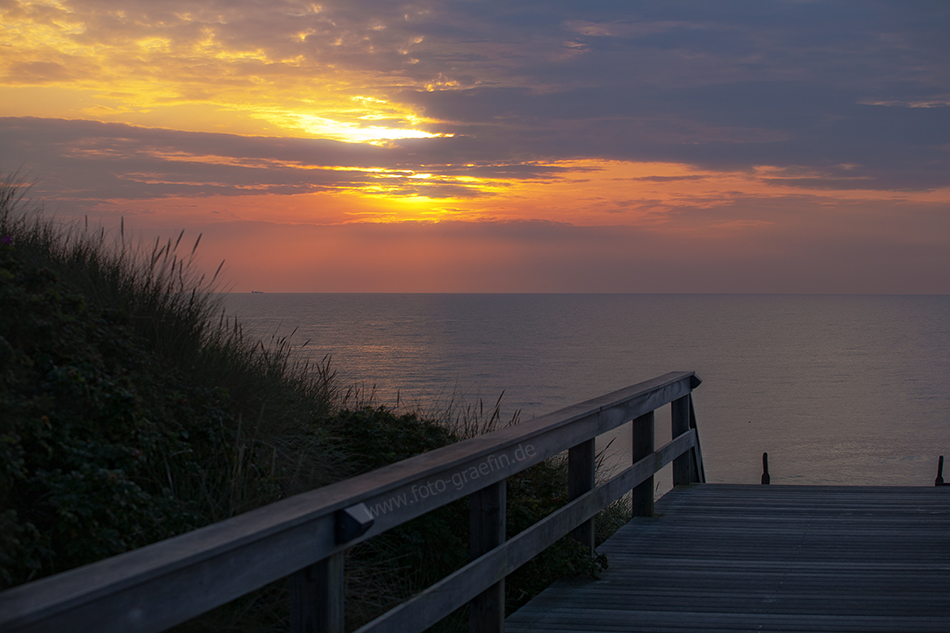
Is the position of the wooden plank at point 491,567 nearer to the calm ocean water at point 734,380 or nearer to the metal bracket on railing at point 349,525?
the metal bracket on railing at point 349,525

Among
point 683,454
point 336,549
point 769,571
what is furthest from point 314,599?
point 683,454

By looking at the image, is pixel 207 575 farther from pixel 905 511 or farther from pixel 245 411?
pixel 905 511

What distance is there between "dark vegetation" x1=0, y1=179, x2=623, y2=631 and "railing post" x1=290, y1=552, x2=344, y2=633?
0.80 meters

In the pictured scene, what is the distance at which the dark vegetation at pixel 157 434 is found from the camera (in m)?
3.07

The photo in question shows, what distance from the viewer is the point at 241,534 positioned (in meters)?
1.89

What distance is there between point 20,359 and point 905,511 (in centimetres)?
594

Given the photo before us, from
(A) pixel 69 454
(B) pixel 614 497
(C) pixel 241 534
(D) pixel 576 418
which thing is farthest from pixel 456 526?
(C) pixel 241 534

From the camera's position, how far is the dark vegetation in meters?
3.07

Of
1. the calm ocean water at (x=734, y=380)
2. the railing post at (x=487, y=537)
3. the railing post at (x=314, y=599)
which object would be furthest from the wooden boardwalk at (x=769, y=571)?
the calm ocean water at (x=734, y=380)

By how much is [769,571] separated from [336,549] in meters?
3.18

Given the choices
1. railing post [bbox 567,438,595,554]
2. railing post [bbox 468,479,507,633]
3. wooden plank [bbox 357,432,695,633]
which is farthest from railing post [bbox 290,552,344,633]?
railing post [bbox 567,438,595,554]

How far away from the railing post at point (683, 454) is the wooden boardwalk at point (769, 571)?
20.8 inches

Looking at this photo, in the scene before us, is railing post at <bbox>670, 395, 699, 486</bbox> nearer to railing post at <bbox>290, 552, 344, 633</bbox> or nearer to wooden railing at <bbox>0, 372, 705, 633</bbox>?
wooden railing at <bbox>0, 372, 705, 633</bbox>

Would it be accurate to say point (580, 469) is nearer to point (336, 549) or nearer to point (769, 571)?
point (769, 571)
